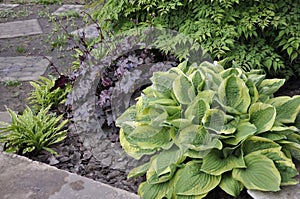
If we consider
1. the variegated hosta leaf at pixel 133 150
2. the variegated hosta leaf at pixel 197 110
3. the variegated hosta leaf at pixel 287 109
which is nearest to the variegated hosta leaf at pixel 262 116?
the variegated hosta leaf at pixel 287 109

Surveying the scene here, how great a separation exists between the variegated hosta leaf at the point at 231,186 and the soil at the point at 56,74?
0.31 feet

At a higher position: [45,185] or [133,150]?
[133,150]

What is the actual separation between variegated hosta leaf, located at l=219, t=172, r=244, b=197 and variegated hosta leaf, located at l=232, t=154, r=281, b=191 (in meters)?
0.03

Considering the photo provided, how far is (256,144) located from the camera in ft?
6.23

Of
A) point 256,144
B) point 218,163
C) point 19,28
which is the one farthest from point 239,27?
point 19,28

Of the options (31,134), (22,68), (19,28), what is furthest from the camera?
(19,28)

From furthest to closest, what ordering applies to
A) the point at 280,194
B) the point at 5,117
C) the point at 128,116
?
the point at 5,117
the point at 128,116
the point at 280,194

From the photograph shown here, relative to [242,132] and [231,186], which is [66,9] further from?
[231,186]

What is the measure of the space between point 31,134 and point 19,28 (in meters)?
3.20

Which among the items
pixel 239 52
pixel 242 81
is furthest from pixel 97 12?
pixel 242 81

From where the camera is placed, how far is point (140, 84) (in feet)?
8.58

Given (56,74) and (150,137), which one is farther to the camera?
(56,74)

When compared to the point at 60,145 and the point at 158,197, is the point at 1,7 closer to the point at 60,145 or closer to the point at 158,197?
the point at 60,145

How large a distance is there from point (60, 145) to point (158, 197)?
0.94 metres
